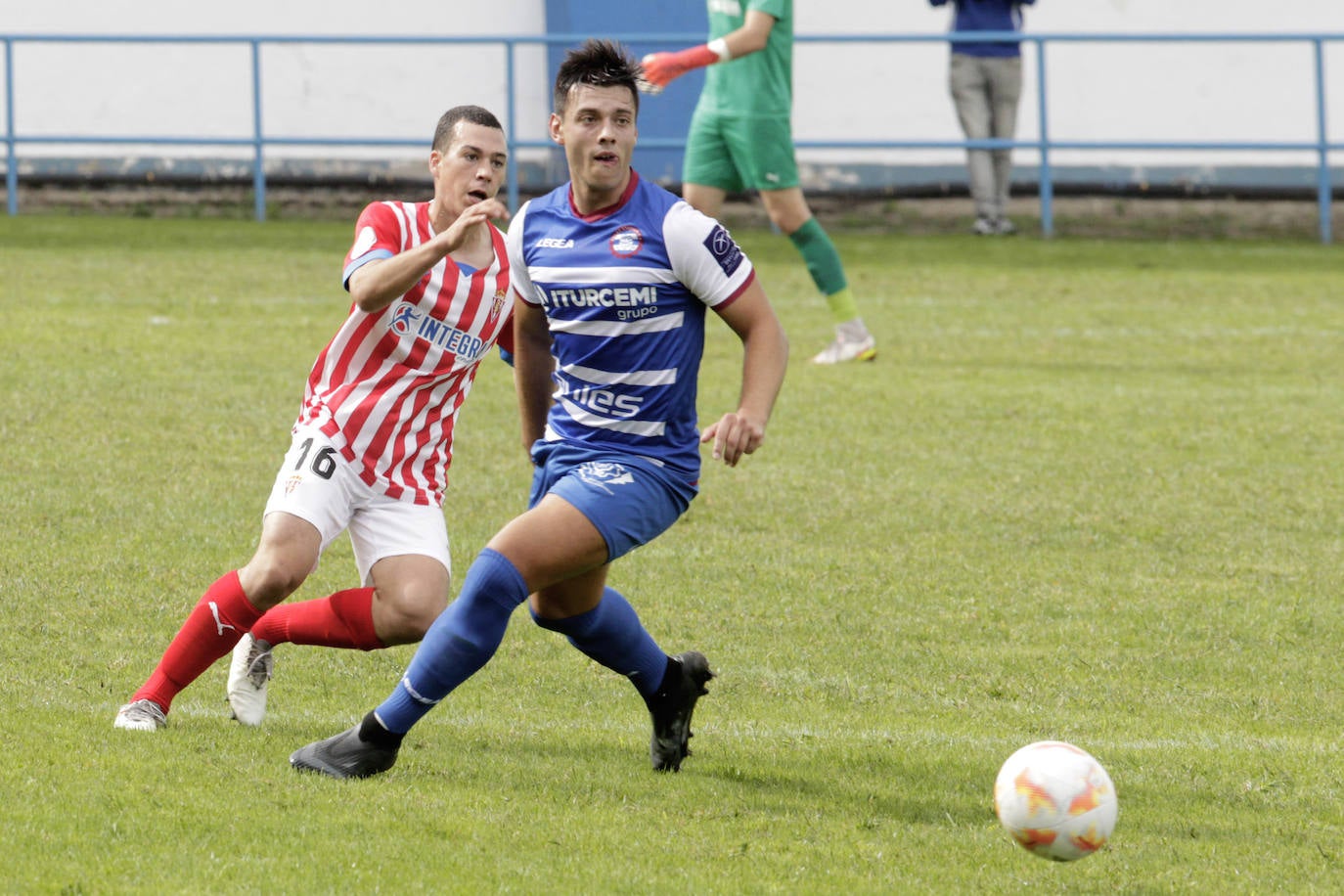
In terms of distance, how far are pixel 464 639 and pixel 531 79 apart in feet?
46.5

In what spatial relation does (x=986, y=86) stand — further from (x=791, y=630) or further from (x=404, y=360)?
(x=404, y=360)

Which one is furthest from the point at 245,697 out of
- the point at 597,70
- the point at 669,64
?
the point at 669,64

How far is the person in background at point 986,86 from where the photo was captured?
651 inches

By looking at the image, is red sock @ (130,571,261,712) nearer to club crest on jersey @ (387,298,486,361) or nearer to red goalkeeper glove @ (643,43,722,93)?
club crest on jersey @ (387,298,486,361)

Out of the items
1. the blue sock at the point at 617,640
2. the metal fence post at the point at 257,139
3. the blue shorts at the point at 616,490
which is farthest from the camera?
the metal fence post at the point at 257,139

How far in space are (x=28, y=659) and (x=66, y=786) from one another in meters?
1.33

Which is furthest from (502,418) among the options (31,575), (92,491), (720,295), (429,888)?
(429,888)

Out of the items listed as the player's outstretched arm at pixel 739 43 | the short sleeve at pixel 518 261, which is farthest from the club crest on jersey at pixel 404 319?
the player's outstretched arm at pixel 739 43

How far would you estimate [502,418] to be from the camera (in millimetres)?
9555

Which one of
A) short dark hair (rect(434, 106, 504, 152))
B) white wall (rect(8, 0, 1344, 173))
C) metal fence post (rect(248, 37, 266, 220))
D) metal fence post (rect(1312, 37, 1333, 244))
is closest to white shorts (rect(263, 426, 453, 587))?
short dark hair (rect(434, 106, 504, 152))

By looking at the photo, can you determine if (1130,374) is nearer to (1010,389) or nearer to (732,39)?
(1010,389)

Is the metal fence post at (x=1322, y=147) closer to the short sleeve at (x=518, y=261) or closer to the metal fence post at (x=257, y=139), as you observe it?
the metal fence post at (x=257, y=139)

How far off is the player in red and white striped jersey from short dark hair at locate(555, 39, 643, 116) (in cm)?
32

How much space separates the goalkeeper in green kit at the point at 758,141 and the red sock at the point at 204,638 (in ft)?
19.9
